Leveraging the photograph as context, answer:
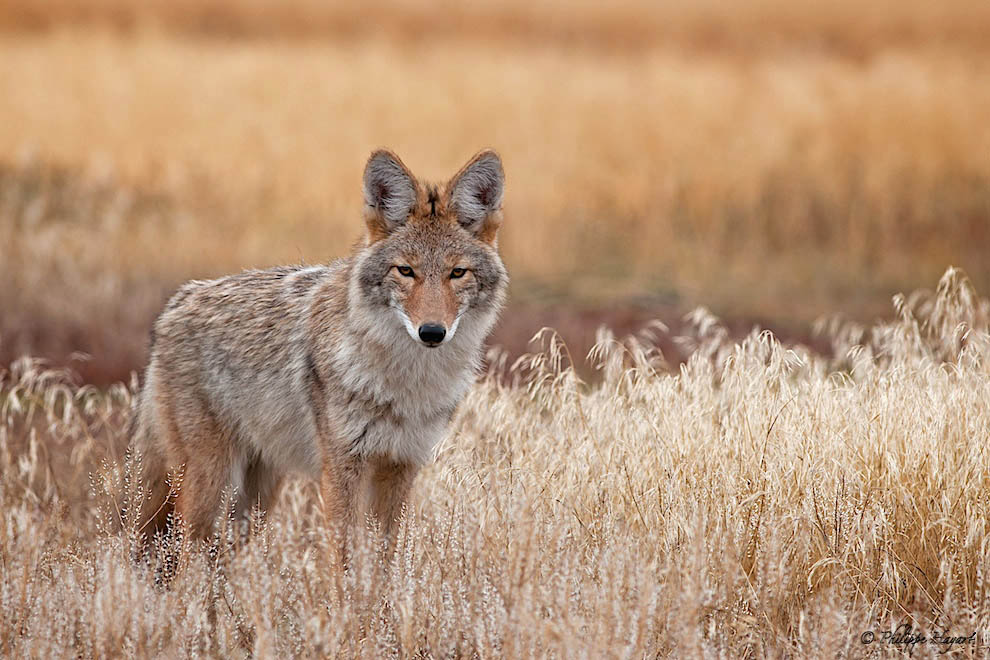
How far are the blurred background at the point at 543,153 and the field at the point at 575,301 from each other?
0.08 m

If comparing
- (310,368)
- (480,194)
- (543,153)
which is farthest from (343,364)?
(543,153)

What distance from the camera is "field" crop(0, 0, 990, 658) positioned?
440 centimetres

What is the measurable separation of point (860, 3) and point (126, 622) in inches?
958

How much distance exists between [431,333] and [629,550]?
1169 mm

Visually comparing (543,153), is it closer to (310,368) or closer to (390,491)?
Answer: (310,368)

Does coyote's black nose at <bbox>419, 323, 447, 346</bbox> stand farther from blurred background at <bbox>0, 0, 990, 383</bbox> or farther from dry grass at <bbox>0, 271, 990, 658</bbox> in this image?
blurred background at <bbox>0, 0, 990, 383</bbox>

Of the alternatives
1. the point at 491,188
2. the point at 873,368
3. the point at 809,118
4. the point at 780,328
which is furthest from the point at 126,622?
the point at 809,118

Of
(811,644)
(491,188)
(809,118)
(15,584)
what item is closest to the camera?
(811,644)

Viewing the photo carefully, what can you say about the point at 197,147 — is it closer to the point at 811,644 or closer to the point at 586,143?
the point at 586,143

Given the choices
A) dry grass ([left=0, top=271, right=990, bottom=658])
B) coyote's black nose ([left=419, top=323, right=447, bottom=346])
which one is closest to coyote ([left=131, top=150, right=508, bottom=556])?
coyote's black nose ([left=419, top=323, right=447, bottom=346])

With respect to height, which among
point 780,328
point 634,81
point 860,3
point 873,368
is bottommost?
point 780,328

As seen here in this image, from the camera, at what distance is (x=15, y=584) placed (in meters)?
4.38

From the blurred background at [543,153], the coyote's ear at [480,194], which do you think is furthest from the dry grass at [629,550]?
the blurred background at [543,153]

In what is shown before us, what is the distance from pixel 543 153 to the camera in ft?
62.4
